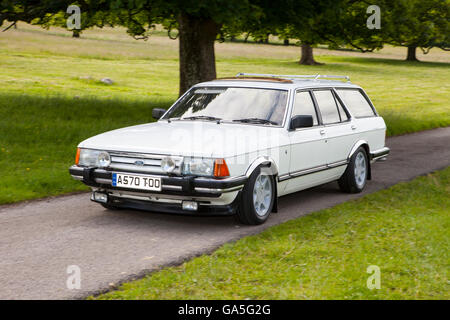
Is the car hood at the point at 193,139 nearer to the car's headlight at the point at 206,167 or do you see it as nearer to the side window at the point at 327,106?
the car's headlight at the point at 206,167

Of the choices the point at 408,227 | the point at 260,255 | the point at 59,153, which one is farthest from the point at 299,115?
the point at 59,153

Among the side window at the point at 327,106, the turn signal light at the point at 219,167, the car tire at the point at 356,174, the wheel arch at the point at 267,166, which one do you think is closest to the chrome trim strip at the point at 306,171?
the wheel arch at the point at 267,166

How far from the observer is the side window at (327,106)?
8.80 metres

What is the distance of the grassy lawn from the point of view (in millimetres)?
11062

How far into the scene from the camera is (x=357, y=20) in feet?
62.1

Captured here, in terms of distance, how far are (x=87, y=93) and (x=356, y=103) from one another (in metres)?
18.6

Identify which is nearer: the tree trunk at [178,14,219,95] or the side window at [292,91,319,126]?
the side window at [292,91,319,126]

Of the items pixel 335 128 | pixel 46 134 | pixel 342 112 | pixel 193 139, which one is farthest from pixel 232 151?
pixel 46 134

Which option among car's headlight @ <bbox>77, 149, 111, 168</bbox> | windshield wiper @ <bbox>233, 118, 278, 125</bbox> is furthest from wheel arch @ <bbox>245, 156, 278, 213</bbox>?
car's headlight @ <bbox>77, 149, 111, 168</bbox>

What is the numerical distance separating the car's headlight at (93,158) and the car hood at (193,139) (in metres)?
0.06

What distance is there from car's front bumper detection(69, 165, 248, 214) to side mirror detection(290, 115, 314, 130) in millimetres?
1275

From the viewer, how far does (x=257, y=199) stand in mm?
7242

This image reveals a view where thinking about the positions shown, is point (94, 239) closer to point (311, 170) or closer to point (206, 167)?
point (206, 167)

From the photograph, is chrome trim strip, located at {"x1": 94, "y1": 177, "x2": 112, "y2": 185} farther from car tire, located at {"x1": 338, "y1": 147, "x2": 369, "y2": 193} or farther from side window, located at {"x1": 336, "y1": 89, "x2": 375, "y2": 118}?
side window, located at {"x1": 336, "y1": 89, "x2": 375, "y2": 118}
